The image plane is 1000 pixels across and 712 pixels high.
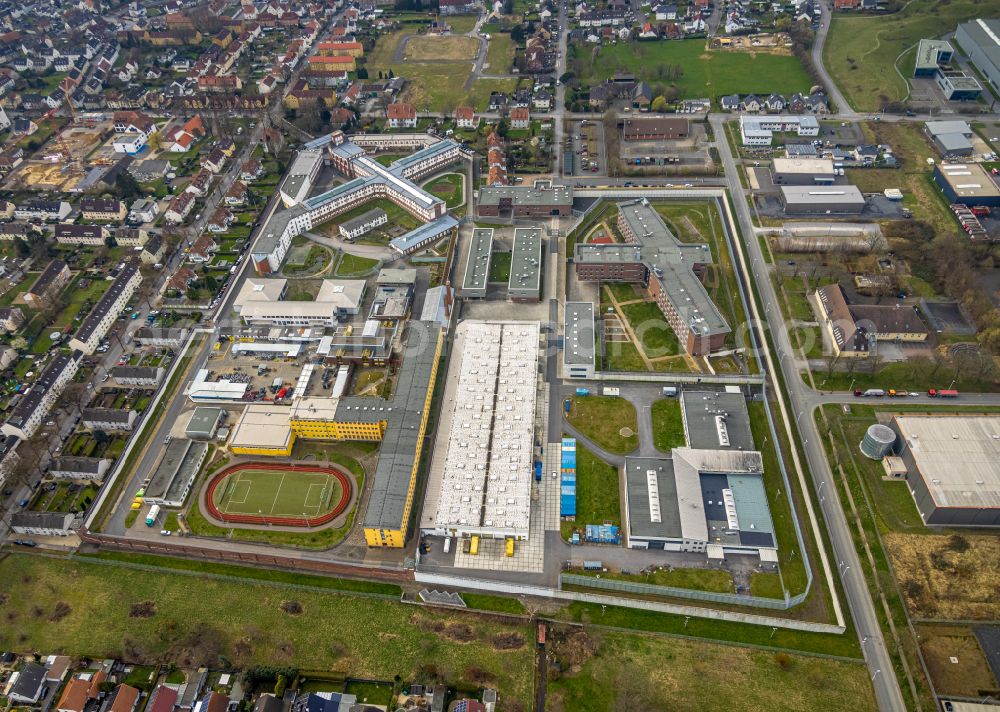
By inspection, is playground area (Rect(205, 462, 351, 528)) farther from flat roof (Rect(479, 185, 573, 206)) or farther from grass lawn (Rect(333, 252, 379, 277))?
flat roof (Rect(479, 185, 573, 206))

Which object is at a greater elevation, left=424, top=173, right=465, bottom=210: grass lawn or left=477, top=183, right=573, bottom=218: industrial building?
left=424, top=173, right=465, bottom=210: grass lawn

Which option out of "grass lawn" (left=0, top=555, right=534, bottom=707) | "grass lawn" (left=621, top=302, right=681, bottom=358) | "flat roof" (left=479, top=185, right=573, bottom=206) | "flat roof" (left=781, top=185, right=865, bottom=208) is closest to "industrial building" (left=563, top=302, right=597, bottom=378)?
"grass lawn" (left=621, top=302, right=681, bottom=358)

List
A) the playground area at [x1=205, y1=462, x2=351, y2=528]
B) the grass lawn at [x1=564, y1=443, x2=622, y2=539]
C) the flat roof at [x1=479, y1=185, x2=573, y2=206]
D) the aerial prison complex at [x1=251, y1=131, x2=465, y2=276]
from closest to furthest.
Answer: the grass lawn at [x1=564, y1=443, x2=622, y2=539] → the playground area at [x1=205, y1=462, x2=351, y2=528] → the aerial prison complex at [x1=251, y1=131, x2=465, y2=276] → the flat roof at [x1=479, y1=185, x2=573, y2=206]

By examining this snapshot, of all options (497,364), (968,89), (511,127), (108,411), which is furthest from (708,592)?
(968,89)

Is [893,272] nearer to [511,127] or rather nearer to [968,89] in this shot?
[968,89]

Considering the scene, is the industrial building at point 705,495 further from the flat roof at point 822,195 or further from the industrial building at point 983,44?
the industrial building at point 983,44
